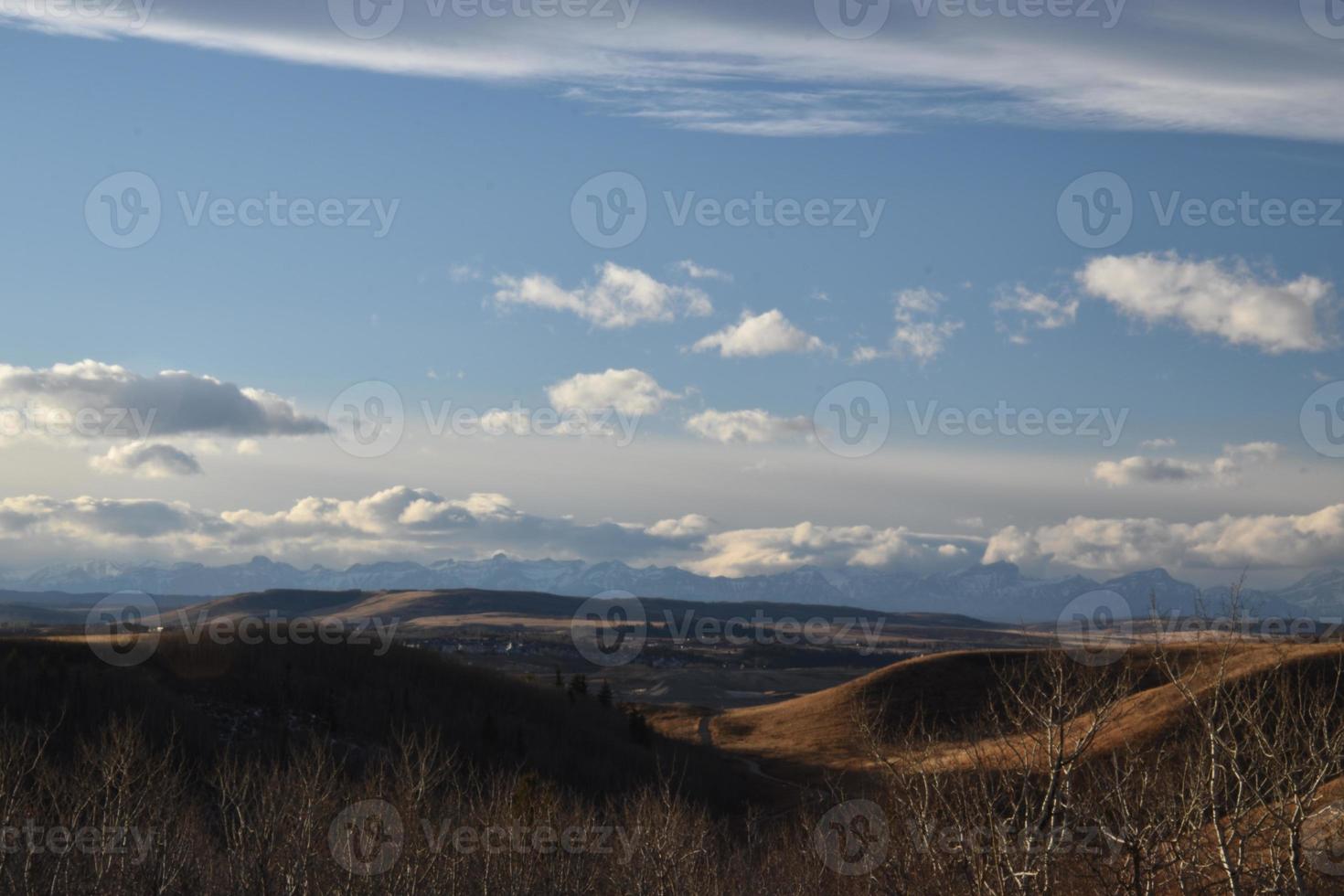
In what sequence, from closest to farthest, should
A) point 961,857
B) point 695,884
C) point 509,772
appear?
point 961,857 < point 695,884 < point 509,772

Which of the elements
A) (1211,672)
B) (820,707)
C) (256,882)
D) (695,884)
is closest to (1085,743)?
(695,884)

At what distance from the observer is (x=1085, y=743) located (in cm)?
2731

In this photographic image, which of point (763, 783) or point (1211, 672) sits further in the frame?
point (763, 783)

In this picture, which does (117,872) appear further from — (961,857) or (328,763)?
(328,763)

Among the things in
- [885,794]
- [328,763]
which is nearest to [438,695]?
[328,763]

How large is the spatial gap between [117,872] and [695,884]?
2056cm

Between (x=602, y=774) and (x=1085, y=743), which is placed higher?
(x=1085, y=743)

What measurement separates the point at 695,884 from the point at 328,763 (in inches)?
1711

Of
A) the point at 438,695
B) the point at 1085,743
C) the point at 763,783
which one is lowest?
the point at 763,783

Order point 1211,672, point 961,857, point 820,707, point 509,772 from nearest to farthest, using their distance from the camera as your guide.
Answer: point 961,857
point 1211,672
point 509,772
point 820,707

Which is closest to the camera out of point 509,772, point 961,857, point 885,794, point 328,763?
point 961,857

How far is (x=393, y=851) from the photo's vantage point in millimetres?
45812

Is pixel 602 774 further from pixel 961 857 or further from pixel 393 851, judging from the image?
pixel 961 857

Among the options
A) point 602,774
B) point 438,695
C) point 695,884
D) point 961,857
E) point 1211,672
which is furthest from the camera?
point 438,695
